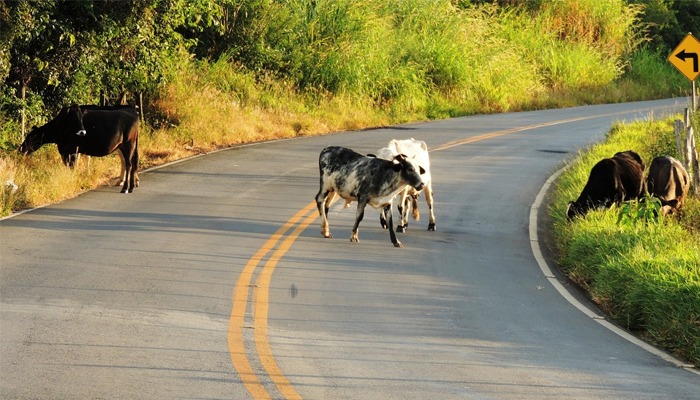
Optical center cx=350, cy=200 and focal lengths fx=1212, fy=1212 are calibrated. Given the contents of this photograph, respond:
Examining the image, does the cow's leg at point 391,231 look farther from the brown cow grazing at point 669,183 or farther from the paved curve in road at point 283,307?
the brown cow grazing at point 669,183

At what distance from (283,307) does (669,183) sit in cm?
937

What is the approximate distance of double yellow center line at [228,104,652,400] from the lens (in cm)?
1038

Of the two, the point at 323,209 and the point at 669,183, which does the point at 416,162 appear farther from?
the point at 669,183

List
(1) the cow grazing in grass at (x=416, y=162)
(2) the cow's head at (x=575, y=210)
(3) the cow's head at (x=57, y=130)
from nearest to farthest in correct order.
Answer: (1) the cow grazing in grass at (x=416, y=162) < (2) the cow's head at (x=575, y=210) < (3) the cow's head at (x=57, y=130)

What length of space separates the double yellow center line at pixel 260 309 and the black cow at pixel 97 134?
3.69m

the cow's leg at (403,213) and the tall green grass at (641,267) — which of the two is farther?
the cow's leg at (403,213)

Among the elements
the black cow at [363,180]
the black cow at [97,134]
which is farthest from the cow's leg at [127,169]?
the black cow at [363,180]

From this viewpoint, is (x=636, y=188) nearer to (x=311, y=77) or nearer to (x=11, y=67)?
(x=11, y=67)

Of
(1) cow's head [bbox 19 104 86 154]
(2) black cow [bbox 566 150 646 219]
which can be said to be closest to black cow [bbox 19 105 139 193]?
(1) cow's head [bbox 19 104 86 154]

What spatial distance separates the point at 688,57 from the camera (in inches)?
1032

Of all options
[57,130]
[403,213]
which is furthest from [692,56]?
[57,130]

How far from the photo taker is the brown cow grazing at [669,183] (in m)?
20.5

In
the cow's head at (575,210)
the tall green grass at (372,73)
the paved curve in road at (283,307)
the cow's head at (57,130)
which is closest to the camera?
the paved curve in road at (283,307)

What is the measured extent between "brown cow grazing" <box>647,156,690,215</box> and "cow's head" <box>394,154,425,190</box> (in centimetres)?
497
